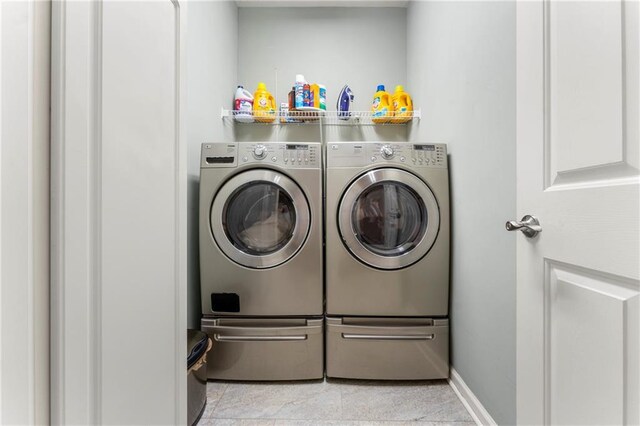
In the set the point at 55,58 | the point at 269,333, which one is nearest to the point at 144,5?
the point at 55,58

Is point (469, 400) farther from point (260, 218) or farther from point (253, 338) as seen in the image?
point (260, 218)

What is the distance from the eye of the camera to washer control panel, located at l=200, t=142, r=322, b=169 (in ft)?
4.93

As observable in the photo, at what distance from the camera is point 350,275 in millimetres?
1484

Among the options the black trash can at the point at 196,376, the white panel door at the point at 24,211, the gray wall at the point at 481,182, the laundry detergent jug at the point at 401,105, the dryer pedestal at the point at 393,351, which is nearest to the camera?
the white panel door at the point at 24,211

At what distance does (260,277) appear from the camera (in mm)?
1479

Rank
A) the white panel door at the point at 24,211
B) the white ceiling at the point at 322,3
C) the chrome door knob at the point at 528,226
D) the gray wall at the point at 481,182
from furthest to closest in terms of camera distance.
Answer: the white ceiling at the point at 322,3
the gray wall at the point at 481,182
the chrome door knob at the point at 528,226
the white panel door at the point at 24,211

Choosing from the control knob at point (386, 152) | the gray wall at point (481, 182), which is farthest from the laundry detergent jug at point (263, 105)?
the gray wall at point (481, 182)

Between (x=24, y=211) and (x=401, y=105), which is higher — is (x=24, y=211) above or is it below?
below

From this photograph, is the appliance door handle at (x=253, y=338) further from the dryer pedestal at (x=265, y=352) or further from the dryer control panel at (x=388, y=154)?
the dryer control panel at (x=388, y=154)

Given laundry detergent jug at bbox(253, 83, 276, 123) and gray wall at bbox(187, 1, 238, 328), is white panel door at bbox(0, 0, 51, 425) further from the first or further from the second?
laundry detergent jug at bbox(253, 83, 276, 123)

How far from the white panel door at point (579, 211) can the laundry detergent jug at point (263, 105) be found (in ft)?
5.32

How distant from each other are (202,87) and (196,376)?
1.45m

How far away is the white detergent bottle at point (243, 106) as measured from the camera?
2084 millimetres

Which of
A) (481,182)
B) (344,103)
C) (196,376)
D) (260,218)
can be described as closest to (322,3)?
(344,103)
